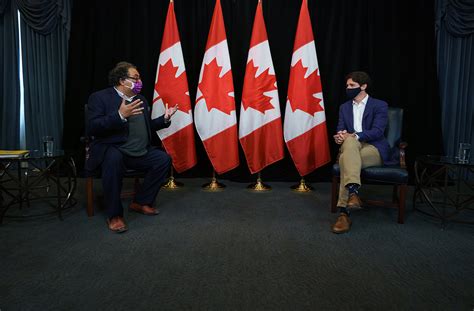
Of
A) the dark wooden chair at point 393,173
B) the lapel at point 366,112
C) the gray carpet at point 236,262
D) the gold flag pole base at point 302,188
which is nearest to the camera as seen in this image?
the gray carpet at point 236,262

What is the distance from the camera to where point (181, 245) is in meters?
2.27

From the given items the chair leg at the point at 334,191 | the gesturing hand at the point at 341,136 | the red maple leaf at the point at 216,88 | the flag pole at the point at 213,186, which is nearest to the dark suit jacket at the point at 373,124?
the gesturing hand at the point at 341,136

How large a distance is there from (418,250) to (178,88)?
2.71 meters

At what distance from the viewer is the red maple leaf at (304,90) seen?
3764 mm

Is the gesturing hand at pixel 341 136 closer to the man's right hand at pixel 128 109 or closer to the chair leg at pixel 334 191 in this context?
the chair leg at pixel 334 191

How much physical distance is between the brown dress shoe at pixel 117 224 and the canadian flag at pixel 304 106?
1957 mm

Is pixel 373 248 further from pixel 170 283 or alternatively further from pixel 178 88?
pixel 178 88

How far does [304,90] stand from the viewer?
376 centimetres

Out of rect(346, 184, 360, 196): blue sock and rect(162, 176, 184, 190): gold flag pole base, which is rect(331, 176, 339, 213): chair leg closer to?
rect(346, 184, 360, 196): blue sock

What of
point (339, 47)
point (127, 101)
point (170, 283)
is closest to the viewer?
point (170, 283)

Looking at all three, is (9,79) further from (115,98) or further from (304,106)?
(304,106)

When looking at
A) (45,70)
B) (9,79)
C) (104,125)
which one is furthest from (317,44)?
(9,79)

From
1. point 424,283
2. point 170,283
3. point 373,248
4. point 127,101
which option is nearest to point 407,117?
point 373,248

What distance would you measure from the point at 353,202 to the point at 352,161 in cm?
31
